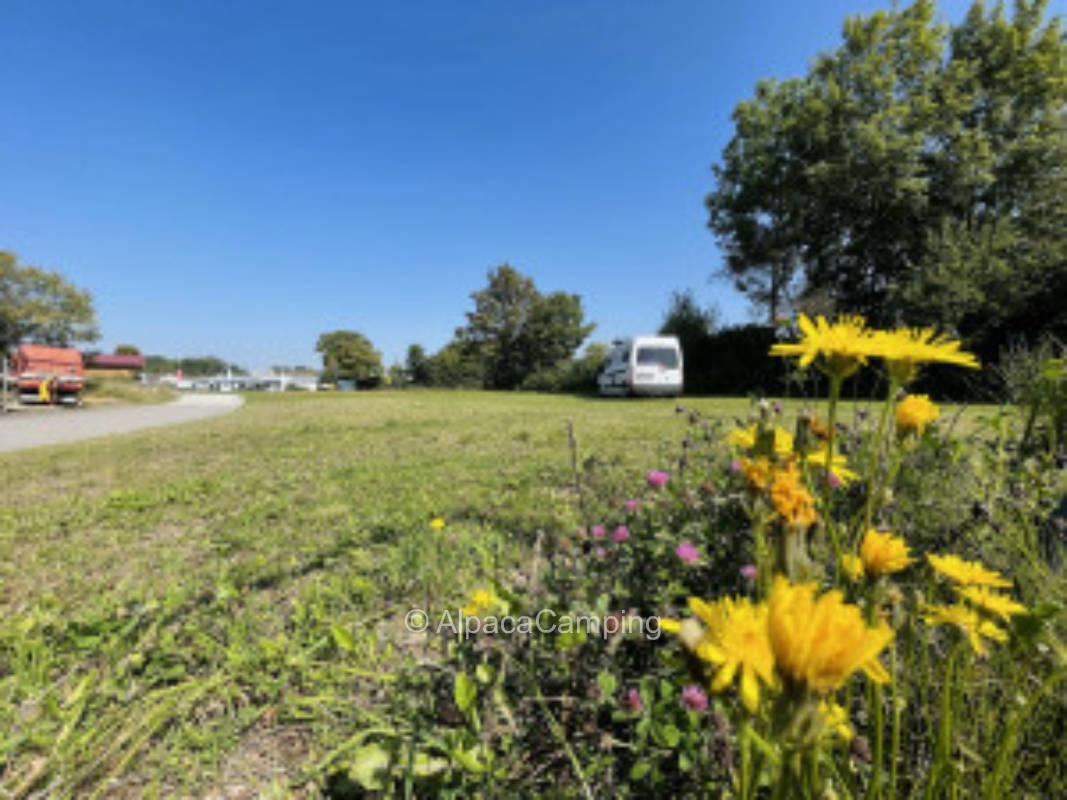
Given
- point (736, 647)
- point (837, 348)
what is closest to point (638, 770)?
point (736, 647)

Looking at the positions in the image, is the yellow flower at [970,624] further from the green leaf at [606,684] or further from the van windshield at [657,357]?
the van windshield at [657,357]

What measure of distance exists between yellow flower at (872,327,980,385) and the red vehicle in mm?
15864

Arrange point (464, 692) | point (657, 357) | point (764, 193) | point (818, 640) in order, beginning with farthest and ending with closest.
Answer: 1. point (764, 193)
2. point (657, 357)
3. point (464, 692)
4. point (818, 640)

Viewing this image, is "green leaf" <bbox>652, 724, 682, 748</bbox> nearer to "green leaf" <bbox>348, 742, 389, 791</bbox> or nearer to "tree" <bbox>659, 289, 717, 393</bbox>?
"green leaf" <bbox>348, 742, 389, 791</bbox>

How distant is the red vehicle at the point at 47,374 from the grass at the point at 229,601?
11.9m

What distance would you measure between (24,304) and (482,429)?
2320cm

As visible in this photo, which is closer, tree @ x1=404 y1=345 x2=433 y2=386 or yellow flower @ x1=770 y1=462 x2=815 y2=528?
yellow flower @ x1=770 y1=462 x2=815 y2=528

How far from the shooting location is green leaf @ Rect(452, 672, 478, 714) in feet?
2.36

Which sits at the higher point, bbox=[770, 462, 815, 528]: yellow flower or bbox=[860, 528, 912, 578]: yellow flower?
bbox=[770, 462, 815, 528]: yellow flower

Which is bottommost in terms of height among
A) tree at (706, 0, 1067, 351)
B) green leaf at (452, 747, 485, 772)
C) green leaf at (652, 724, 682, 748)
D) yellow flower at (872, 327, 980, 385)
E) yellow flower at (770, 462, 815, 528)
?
green leaf at (452, 747, 485, 772)

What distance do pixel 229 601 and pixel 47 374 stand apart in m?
15.8

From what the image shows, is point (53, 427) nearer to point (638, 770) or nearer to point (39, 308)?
point (638, 770)

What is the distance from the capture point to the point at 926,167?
1346 centimetres

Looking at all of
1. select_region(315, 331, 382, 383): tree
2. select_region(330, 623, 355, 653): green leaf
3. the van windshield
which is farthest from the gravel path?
select_region(315, 331, 382, 383): tree
